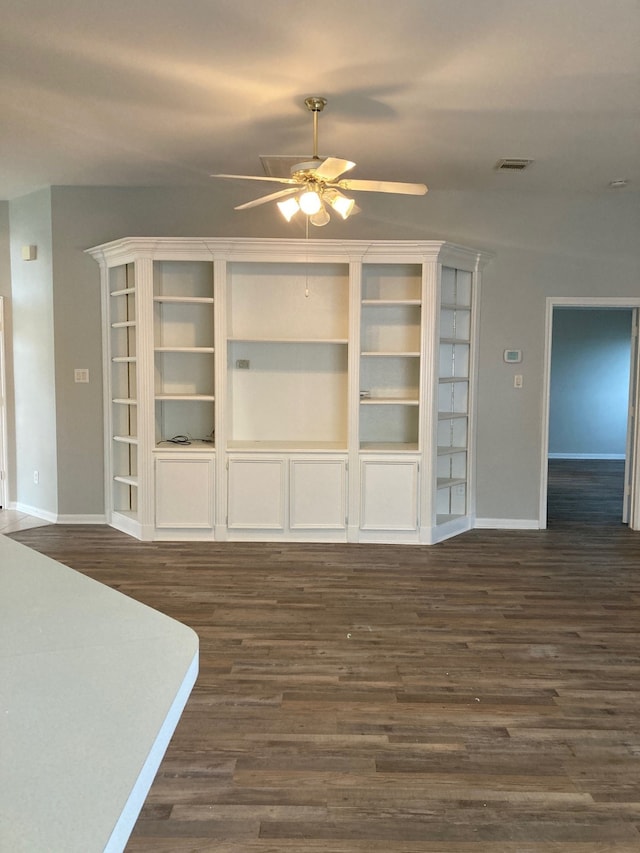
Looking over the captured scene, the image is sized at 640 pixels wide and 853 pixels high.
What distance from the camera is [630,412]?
5.93 m

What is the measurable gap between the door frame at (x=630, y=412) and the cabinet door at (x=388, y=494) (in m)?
1.33

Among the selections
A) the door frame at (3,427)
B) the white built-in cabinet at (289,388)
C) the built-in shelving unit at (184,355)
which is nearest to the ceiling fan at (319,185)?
the white built-in cabinet at (289,388)

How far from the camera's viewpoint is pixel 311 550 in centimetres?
501

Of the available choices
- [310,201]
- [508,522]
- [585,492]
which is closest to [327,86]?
[310,201]

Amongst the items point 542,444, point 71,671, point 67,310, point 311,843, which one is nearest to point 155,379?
point 67,310

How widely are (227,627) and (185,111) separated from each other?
2977 mm

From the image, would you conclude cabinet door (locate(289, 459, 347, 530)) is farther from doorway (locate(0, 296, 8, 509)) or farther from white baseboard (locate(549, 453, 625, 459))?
white baseboard (locate(549, 453, 625, 459))

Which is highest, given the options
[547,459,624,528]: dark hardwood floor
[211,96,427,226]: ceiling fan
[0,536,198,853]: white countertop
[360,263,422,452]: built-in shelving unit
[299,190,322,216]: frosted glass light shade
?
[211,96,427,226]: ceiling fan

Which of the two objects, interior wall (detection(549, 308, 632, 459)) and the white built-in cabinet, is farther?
interior wall (detection(549, 308, 632, 459))

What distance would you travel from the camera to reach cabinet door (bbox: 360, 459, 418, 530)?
5.16 meters

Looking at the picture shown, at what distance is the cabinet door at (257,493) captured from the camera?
5.16m

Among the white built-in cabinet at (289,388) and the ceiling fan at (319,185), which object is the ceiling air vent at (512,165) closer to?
the white built-in cabinet at (289,388)

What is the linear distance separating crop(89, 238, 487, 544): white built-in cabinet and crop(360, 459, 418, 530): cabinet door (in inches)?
0.4

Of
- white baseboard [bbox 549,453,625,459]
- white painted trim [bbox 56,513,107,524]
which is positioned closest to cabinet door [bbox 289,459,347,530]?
white painted trim [bbox 56,513,107,524]
